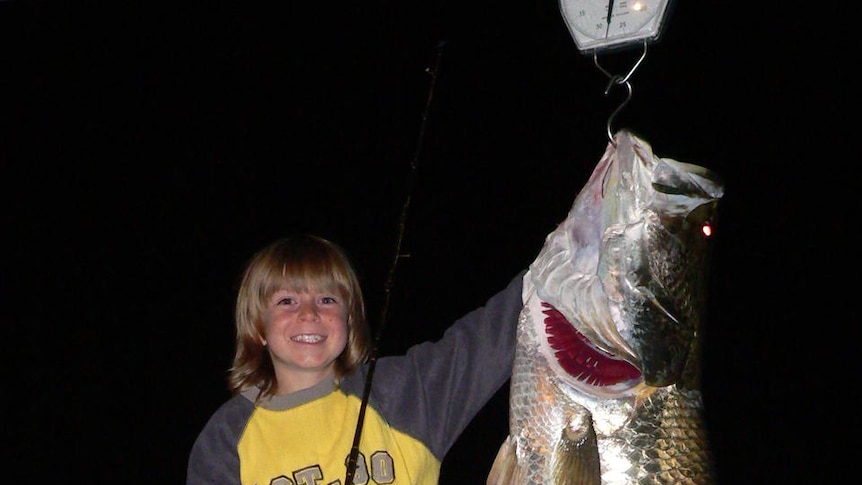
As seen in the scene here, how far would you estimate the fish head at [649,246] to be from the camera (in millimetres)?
1488

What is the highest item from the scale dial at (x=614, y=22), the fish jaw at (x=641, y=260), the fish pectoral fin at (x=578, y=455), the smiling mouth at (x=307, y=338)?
the scale dial at (x=614, y=22)

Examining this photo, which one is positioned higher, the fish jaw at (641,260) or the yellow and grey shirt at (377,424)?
the fish jaw at (641,260)

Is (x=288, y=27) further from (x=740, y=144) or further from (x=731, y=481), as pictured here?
(x=731, y=481)

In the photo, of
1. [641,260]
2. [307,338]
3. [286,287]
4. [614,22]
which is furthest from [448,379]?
[614,22]

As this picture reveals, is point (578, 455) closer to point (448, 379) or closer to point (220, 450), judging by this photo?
point (448, 379)

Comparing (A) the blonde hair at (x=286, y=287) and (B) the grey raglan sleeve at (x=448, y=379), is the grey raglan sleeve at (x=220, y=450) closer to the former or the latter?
(A) the blonde hair at (x=286, y=287)

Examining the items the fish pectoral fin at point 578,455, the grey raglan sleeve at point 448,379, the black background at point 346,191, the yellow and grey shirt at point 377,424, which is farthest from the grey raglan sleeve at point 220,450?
the black background at point 346,191

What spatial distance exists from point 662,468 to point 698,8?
625cm

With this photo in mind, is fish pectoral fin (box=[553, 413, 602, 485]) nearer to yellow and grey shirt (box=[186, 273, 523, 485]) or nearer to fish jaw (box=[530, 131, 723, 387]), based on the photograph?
→ fish jaw (box=[530, 131, 723, 387])

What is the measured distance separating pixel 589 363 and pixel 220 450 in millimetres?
1082

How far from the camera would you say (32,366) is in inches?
348

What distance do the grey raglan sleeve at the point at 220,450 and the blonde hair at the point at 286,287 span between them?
0.12m

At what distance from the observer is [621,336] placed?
4.94 ft

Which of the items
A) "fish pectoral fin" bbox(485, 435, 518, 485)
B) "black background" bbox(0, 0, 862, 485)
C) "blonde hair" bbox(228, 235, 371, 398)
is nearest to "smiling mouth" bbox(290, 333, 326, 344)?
"blonde hair" bbox(228, 235, 371, 398)
